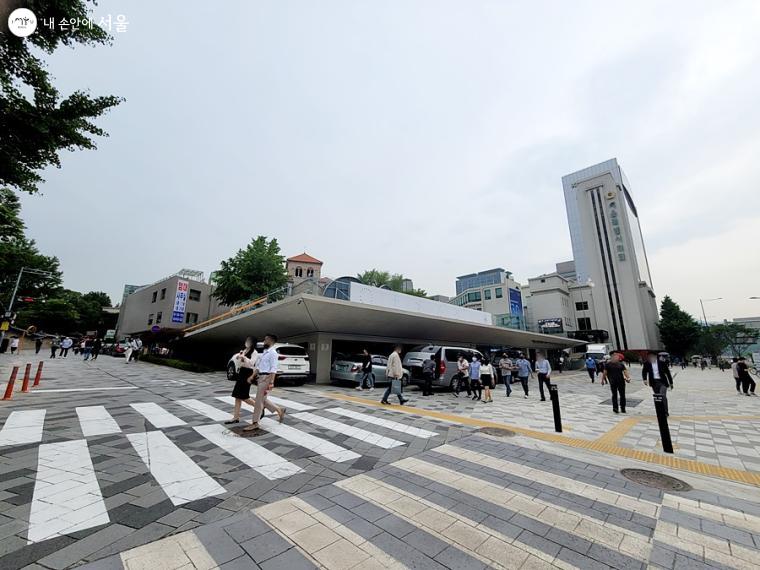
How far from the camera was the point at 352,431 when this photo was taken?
242 inches

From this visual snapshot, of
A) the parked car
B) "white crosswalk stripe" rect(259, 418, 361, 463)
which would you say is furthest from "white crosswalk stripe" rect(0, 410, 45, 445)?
the parked car

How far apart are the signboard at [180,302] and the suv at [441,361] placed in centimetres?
3498

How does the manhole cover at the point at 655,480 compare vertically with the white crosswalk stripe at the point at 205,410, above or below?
below

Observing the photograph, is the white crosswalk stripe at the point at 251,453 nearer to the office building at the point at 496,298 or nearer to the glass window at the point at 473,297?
the office building at the point at 496,298

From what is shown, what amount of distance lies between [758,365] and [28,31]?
144 feet

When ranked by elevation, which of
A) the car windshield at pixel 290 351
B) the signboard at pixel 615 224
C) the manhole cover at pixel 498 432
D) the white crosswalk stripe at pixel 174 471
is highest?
the signboard at pixel 615 224

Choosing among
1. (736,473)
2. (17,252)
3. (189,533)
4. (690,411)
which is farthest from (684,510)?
(17,252)

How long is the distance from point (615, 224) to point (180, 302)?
79.0 metres

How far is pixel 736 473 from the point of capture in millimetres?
4617

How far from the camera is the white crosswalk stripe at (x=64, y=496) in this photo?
2.69m

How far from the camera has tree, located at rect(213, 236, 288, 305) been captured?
26297 mm

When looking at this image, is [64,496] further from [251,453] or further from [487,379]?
[487,379]

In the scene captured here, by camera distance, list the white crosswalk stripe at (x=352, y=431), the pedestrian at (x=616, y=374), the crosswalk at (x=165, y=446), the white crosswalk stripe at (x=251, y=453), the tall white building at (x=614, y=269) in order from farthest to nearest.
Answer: the tall white building at (x=614, y=269) → the pedestrian at (x=616, y=374) → the white crosswalk stripe at (x=352, y=431) → the white crosswalk stripe at (x=251, y=453) → the crosswalk at (x=165, y=446)

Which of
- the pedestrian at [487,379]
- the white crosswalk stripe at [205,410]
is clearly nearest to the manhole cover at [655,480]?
the pedestrian at [487,379]
